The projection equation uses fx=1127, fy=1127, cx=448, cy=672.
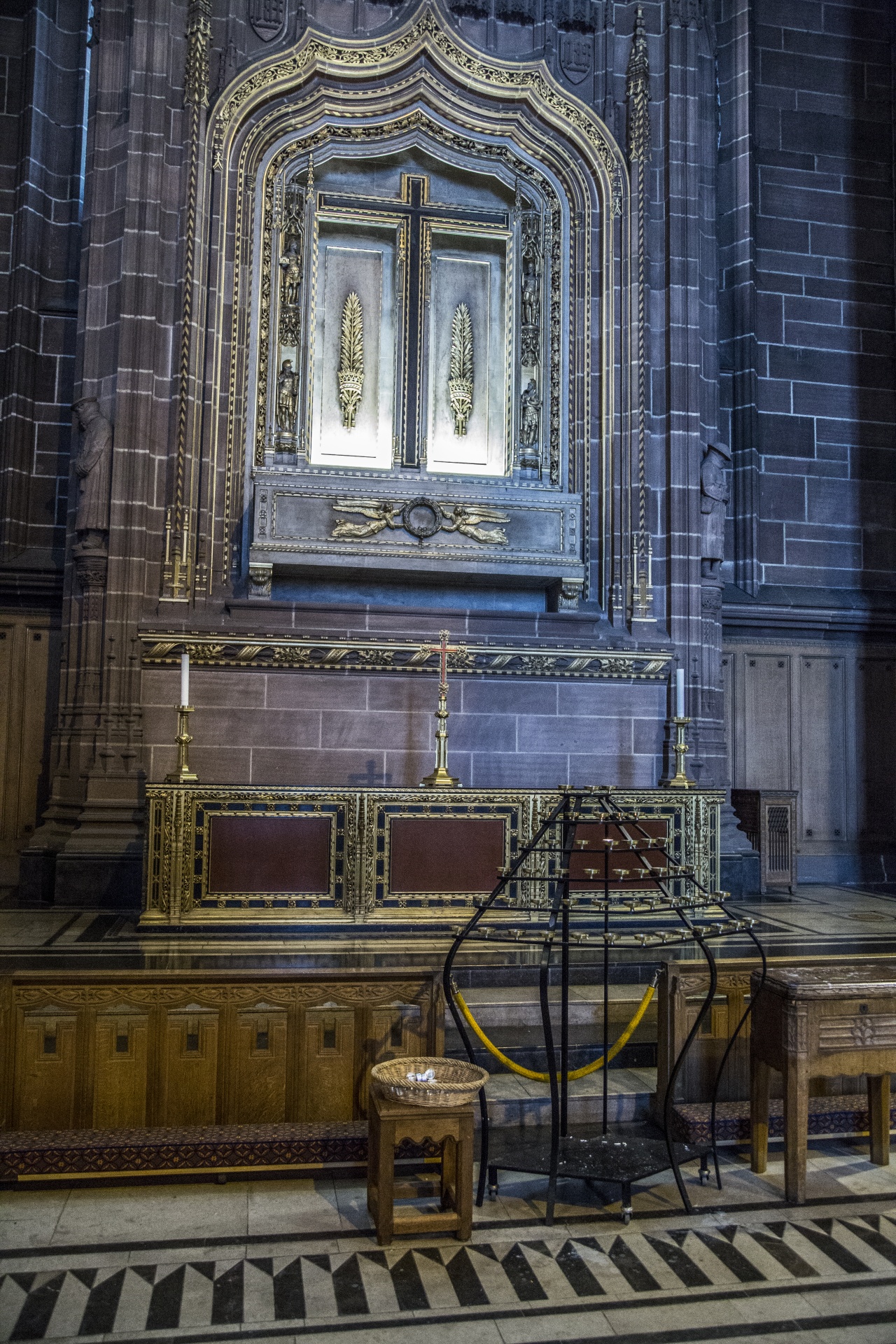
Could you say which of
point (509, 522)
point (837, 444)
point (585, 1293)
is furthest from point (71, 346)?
point (585, 1293)

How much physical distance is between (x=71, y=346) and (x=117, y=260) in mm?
1475

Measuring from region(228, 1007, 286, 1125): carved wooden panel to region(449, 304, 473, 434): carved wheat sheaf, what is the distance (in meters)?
6.63

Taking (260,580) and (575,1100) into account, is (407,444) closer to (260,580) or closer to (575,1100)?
(260,580)

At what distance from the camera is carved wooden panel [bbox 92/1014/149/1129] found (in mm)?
4625

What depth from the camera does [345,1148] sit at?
4547 mm

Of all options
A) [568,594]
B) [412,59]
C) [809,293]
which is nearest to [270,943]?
[568,594]

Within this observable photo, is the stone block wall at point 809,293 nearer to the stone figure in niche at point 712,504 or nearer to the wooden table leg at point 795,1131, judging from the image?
the stone figure in niche at point 712,504

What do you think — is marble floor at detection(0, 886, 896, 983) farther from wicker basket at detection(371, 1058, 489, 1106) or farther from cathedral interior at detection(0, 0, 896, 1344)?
wicker basket at detection(371, 1058, 489, 1106)

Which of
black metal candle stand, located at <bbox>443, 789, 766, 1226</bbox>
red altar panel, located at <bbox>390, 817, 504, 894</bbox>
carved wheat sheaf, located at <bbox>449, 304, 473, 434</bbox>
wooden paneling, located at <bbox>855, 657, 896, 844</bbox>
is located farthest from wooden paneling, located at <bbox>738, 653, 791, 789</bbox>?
black metal candle stand, located at <bbox>443, 789, 766, 1226</bbox>

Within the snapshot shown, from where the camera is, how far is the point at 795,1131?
439 cm

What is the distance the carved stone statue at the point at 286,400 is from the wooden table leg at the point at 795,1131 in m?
6.98

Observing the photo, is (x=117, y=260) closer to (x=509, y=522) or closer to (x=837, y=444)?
(x=509, y=522)

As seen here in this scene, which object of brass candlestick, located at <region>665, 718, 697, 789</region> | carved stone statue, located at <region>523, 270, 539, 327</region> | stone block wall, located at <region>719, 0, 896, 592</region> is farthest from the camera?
stone block wall, located at <region>719, 0, 896, 592</region>

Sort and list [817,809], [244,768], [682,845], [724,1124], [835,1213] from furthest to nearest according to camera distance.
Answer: [817,809] → [244,768] → [682,845] → [724,1124] → [835,1213]
